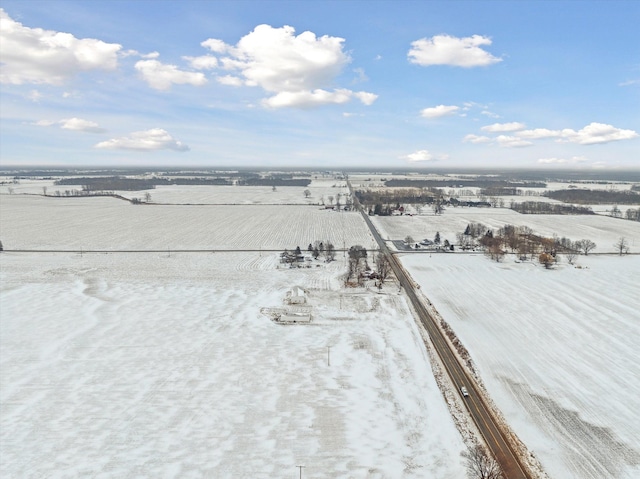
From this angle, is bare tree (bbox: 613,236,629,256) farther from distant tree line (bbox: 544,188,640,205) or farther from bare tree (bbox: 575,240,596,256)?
distant tree line (bbox: 544,188,640,205)

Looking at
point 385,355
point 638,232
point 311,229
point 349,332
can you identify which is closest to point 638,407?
point 385,355

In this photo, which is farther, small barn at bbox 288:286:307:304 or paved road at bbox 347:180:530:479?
small barn at bbox 288:286:307:304

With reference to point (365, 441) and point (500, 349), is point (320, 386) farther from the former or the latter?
point (500, 349)

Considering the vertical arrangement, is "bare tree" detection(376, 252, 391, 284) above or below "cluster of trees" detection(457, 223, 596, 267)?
below

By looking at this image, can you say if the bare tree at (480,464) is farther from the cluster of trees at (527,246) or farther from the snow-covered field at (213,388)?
the cluster of trees at (527,246)

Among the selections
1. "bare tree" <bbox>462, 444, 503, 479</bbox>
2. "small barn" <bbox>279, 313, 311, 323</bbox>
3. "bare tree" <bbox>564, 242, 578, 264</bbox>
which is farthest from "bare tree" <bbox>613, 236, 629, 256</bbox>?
"bare tree" <bbox>462, 444, 503, 479</bbox>

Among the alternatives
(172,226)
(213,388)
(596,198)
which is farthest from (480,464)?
(596,198)
